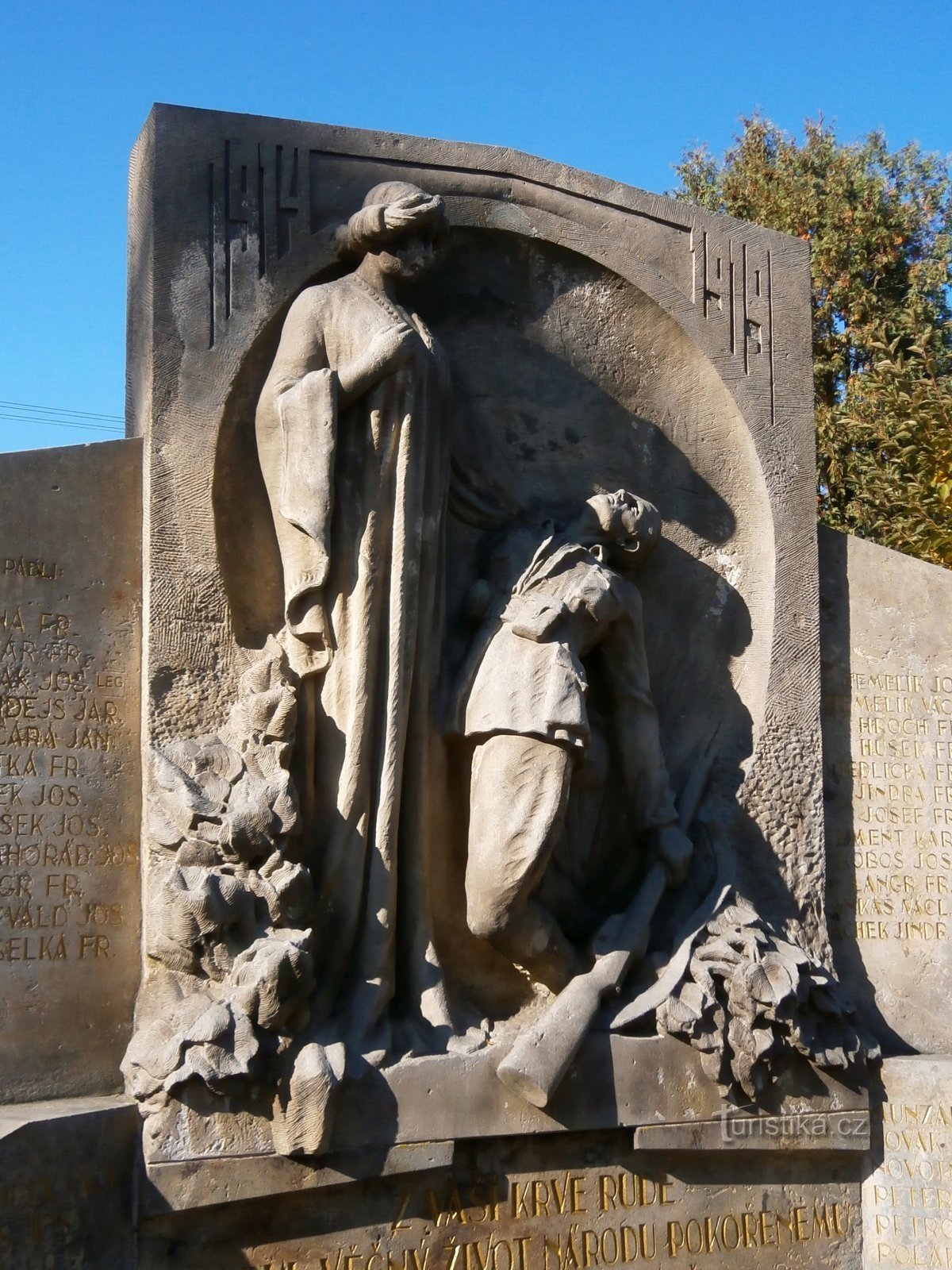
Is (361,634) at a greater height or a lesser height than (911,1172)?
greater

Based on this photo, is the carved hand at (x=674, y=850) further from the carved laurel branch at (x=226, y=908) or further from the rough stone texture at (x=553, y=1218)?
the carved laurel branch at (x=226, y=908)

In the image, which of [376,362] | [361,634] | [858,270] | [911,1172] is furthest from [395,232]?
[858,270]

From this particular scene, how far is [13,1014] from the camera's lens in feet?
19.5

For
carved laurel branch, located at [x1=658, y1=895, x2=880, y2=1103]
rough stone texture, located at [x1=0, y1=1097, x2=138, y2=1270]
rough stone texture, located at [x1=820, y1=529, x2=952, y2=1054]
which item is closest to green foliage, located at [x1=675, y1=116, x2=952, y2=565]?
rough stone texture, located at [x1=820, y1=529, x2=952, y2=1054]

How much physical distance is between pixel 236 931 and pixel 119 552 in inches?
62.7

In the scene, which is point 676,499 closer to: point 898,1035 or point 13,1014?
point 898,1035

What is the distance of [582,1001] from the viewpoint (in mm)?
6352

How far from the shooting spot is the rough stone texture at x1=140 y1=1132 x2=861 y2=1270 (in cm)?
578

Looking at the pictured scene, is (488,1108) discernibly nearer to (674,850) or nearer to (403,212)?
(674,850)

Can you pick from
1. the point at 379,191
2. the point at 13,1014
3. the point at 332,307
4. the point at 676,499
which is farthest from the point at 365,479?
the point at 13,1014

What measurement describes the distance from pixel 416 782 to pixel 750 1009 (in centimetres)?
160

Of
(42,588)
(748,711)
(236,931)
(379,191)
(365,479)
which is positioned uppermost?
(379,191)

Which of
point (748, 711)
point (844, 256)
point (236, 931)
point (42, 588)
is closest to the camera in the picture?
point (236, 931)

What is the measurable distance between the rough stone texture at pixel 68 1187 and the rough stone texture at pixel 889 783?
3.42 meters
